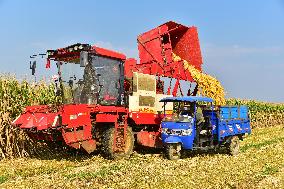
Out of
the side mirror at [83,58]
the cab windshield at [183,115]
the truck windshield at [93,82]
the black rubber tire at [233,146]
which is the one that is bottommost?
the black rubber tire at [233,146]

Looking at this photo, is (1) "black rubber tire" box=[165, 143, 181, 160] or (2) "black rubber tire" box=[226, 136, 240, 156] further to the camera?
(2) "black rubber tire" box=[226, 136, 240, 156]

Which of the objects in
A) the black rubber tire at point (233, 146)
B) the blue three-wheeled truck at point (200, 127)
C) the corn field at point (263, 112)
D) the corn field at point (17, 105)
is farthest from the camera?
the corn field at point (263, 112)

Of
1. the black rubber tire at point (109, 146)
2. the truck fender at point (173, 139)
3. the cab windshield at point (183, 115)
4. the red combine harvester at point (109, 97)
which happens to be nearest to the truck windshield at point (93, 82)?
the red combine harvester at point (109, 97)

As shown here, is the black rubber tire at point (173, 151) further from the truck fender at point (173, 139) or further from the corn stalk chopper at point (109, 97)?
the corn stalk chopper at point (109, 97)

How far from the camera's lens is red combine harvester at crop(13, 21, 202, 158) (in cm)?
998

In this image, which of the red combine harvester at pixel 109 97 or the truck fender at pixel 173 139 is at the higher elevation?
the red combine harvester at pixel 109 97

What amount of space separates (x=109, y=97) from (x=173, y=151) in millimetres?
2303

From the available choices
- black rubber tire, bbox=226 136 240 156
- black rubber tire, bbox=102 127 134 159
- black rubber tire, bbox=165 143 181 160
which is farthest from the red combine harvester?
black rubber tire, bbox=226 136 240 156

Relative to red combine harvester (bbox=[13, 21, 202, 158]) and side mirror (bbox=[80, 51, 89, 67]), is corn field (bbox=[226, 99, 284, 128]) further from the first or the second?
side mirror (bbox=[80, 51, 89, 67])

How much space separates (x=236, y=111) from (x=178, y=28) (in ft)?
11.5

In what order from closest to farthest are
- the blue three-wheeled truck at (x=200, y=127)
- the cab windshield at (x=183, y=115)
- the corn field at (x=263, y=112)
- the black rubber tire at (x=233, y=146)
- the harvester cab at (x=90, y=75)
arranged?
the harvester cab at (x=90, y=75) → the blue three-wheeled truck at (x=200, y=127) → the cab windshield at (x=183, y=115) → the black rubber tire at (x=233, y=146) → the corn field at (x=263, y=112)

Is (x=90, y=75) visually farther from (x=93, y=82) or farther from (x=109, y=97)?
(x=109, y=97)

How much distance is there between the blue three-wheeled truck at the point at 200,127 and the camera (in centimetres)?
1056

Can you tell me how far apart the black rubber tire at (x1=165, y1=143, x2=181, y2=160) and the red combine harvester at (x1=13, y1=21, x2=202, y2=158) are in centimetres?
123
